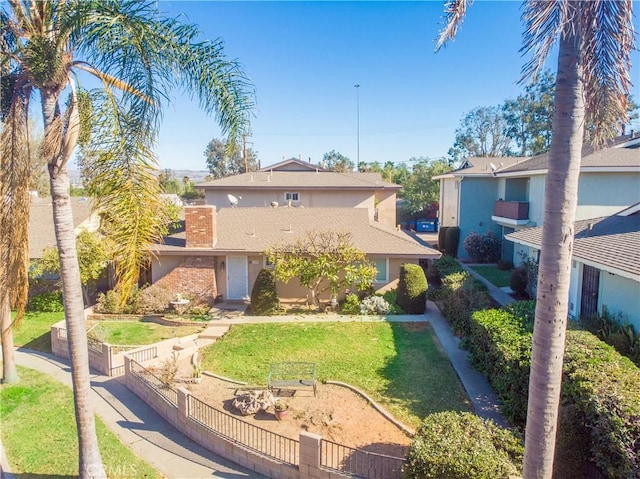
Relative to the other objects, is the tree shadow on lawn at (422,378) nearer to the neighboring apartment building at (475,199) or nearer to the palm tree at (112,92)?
the palm tree at (112,92)

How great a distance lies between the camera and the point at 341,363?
1245 cm

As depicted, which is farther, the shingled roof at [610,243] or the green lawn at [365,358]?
the shingled roof at [610,243]

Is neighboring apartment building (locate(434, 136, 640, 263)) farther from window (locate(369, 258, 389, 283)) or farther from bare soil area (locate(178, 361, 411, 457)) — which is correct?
bare soil area (locate(178, 361, 411, 457))

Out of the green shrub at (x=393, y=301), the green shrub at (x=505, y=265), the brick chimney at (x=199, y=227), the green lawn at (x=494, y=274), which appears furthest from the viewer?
the green shrub at (x=505, y=265)

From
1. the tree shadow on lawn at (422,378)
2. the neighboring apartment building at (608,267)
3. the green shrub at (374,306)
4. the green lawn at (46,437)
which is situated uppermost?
the neighboring apartment building at (608,267)

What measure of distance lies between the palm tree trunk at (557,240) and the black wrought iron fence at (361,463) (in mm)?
2931

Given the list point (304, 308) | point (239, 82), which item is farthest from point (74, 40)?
point (304, 308)

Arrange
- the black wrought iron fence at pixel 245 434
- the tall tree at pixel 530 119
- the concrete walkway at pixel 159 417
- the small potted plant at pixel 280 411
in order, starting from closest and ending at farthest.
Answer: the black wrought iron fence at pixel 245 434, the concrete walkway at pixel 159 417, the small potted plant at pixel 280 411, the tall tree at pixel 530 119

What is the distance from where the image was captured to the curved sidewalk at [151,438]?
27.1 ft

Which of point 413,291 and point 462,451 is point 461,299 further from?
point 462,451

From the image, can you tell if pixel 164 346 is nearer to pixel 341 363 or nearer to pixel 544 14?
pixel 341 363

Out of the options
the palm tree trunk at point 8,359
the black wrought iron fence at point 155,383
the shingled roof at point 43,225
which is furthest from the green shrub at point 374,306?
the shingled roof at point 43,225

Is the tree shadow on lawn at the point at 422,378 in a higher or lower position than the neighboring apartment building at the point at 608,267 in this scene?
lower

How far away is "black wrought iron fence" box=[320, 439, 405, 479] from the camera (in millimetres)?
7180
